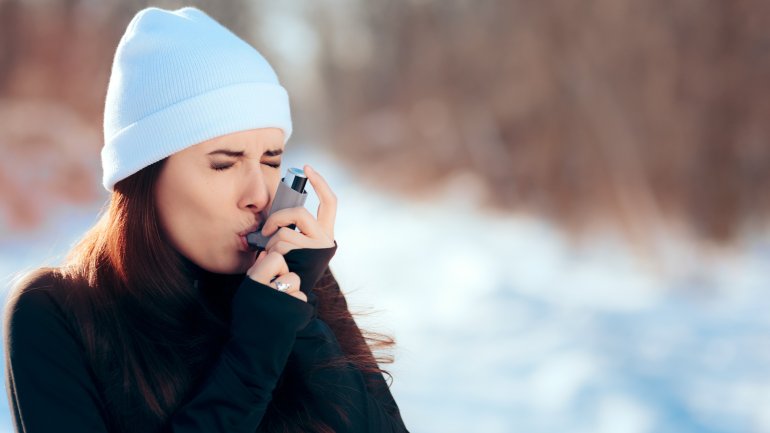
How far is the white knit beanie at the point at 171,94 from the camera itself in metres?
1.45

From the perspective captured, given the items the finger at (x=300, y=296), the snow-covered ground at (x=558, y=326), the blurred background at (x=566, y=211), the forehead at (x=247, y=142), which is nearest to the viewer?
the finger at (x=300, y=296)

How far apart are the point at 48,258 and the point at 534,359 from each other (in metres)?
5.32

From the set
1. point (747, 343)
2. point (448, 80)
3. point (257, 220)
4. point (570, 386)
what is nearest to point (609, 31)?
point (747, 343)

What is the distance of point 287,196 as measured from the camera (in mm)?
1426

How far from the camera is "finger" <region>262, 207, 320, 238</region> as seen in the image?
1400 mm

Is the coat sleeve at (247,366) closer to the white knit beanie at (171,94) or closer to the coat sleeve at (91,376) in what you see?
the coat sleeve at (91,376)

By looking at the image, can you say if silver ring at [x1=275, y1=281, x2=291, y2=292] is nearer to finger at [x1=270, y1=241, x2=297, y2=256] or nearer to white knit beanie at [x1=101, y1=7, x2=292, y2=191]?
finger at [x1=270, y1=241, x2=297, y2=256]

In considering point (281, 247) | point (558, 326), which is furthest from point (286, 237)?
point (558, 326)

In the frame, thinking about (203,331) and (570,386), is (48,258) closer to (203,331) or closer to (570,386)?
(203,331)

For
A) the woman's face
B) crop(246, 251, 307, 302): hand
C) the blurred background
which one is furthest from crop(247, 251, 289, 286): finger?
the blurred background

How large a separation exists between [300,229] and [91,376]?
1.29ft

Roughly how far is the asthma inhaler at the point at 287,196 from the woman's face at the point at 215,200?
2 cm

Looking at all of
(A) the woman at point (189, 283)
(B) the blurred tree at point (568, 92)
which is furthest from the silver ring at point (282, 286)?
(B) the blurred tree at point (568, 92)

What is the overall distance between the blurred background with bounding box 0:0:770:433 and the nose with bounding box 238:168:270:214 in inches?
144
